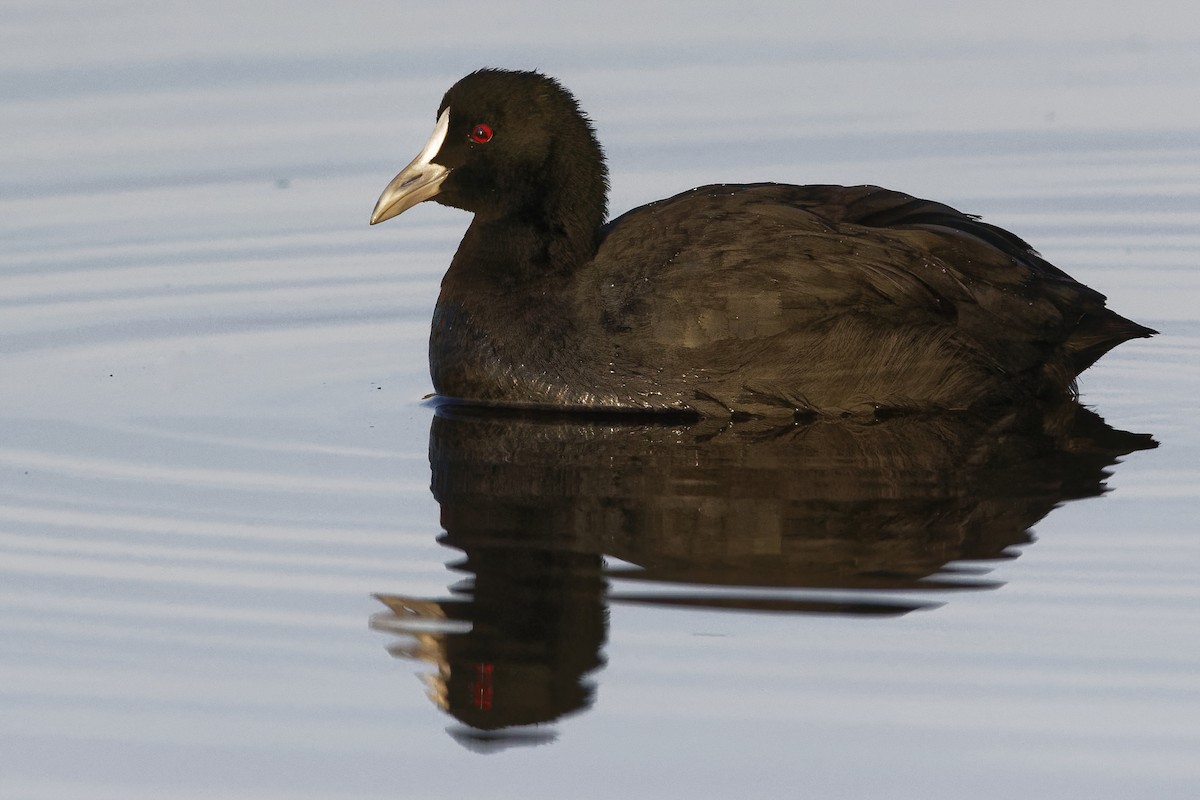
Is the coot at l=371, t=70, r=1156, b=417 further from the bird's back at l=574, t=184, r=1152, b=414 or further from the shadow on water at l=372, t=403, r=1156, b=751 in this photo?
the shadow on water at l=372, t=403, r=1156, b=751

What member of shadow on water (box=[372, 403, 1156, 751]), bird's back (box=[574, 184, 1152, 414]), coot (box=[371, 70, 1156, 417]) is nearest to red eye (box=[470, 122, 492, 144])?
coot (box=[371, 70, 1156, 417])

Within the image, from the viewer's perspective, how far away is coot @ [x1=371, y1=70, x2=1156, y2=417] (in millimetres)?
9891

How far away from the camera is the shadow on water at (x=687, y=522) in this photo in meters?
7.34

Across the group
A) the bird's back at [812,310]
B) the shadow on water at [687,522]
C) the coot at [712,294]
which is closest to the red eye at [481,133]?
the coot at [712,294]

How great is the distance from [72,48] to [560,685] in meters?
9.50

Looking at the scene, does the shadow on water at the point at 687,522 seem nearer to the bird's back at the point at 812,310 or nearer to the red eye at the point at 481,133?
the bird's back at the point at 812,310

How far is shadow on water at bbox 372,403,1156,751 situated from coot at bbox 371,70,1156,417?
0.15m

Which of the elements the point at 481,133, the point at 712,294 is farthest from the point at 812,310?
the point at 481,133

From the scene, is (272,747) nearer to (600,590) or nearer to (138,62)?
(600,590)

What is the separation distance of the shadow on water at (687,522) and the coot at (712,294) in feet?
0.49

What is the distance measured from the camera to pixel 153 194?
1357 centimetres

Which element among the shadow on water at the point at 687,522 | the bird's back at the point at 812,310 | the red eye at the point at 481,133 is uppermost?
the red eye at the point at 481,133

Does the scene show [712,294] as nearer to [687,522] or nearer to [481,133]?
[481,133]

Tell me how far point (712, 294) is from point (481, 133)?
1360 mm
